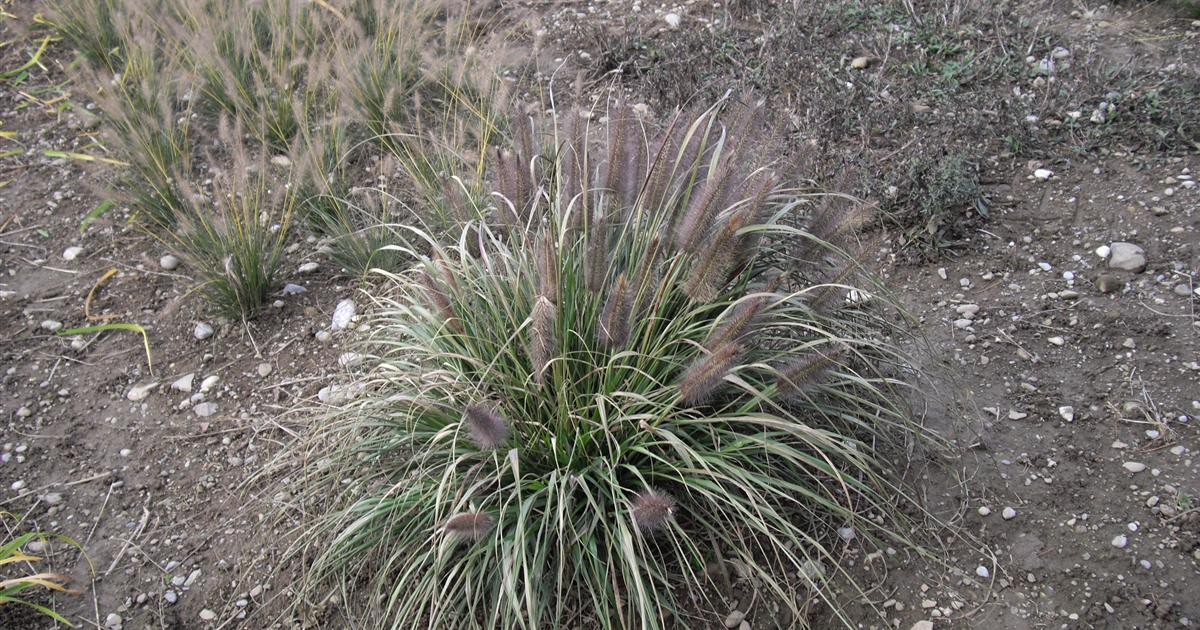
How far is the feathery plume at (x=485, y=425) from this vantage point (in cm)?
204

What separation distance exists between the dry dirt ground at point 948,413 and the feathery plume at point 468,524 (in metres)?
0.80

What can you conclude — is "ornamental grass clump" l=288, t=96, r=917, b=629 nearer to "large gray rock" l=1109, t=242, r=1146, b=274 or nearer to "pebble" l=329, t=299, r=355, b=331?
"pebble" l=329, t=299, r=355, b=331

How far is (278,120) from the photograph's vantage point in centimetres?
443

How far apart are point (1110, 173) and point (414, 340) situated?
308cm

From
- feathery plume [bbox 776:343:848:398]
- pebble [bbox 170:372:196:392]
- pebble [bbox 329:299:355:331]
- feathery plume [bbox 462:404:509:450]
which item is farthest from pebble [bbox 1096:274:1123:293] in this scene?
pebble [bbox 170:372:196:392]

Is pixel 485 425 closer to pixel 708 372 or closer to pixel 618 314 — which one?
pixel 618 314

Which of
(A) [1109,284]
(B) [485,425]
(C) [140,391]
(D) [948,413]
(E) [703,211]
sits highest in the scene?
(E) [703,211]

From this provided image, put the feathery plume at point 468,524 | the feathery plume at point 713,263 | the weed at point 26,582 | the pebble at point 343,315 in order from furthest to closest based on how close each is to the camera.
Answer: the pebble at point 343,315
the weed at point 26,582
the feathery plume at point 713,263
the feathery plume at point 468,524

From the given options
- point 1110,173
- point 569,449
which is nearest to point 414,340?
point 569,449

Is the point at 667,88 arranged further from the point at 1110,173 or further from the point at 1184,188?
the point at 1184,188

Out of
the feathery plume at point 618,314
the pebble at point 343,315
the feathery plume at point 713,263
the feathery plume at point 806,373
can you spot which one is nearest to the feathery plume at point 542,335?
the feathery plume at point 618,314

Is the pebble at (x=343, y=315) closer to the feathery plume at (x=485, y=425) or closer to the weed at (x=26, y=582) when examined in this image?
the weed at (x=26, y=582)

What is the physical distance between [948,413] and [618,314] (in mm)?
1399

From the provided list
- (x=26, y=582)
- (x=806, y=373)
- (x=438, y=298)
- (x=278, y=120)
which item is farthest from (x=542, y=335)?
(x=278, y=120)
